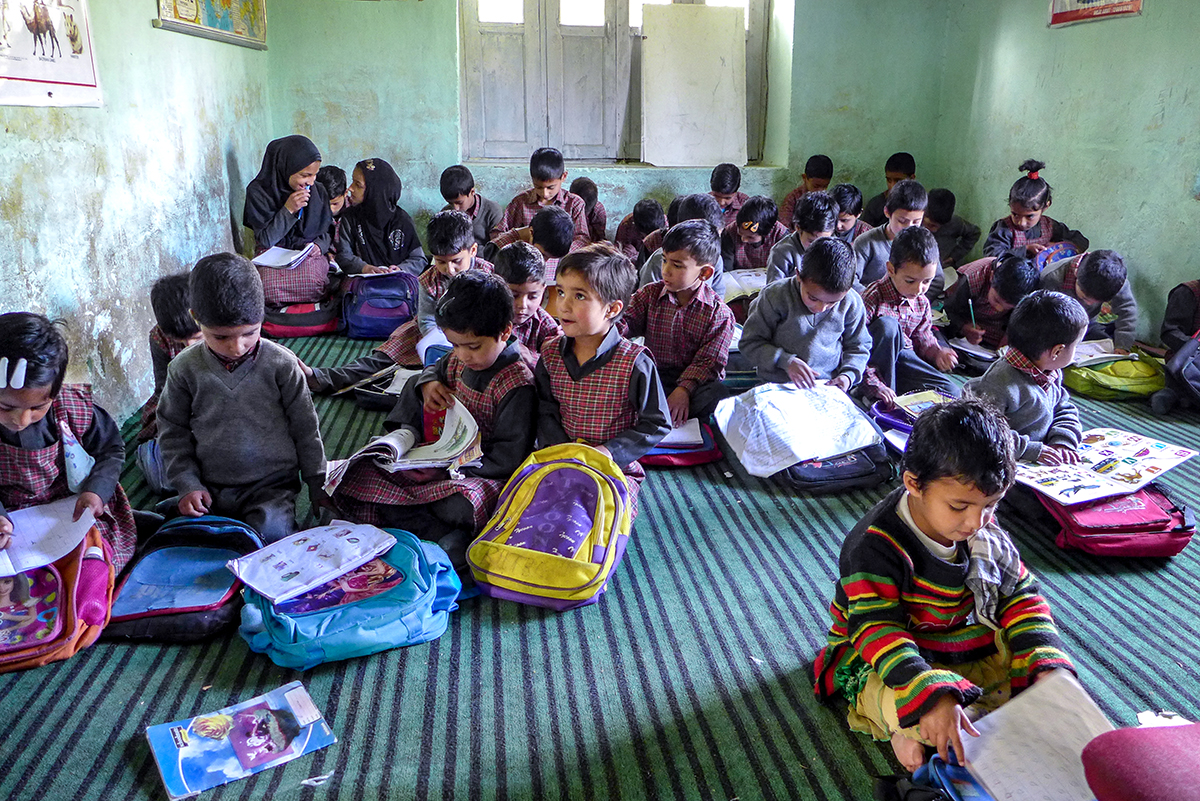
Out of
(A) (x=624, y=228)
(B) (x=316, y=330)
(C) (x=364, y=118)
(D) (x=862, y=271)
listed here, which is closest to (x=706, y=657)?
(D) (x=862, y=271)

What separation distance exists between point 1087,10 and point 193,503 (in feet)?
17.2

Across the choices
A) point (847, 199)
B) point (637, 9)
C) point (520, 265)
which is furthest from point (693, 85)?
point (520, 265)

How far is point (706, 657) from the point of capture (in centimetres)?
196

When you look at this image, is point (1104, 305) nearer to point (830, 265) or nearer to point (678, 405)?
point (830, 265)

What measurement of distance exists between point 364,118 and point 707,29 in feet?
8.72

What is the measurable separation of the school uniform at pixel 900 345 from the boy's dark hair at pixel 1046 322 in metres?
0.84

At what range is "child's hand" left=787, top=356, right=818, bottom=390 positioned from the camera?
2998mm

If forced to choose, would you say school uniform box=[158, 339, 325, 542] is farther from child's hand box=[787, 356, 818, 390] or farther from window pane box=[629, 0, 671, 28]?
window pane box=[629, 0, 671, 28]

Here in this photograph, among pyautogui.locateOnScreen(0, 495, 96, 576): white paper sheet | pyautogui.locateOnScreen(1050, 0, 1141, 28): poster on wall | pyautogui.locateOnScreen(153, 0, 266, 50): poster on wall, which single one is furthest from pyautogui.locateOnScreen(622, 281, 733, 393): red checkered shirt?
pyautogui.locateOnScreen(1050, 0, 1141, 28): poster on wall

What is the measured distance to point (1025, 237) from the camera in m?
4.82

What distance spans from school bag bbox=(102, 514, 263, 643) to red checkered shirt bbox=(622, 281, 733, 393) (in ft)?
5.33

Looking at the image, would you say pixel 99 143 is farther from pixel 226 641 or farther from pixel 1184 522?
pixel 1184 522

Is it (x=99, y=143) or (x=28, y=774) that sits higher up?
(x=99, y=143)

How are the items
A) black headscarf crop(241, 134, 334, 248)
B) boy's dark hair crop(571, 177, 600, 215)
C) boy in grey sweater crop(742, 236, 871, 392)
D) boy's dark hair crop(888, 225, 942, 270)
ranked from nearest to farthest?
1. boy in grey sweater crop(742, 236, 871, 392)
2. boy's dark hair crop(888, 225, 942, 270)
3. black headscarf crop(241, 134, 334, 248)
4. boy's dark hair crop(571, 177, 600, 215)
